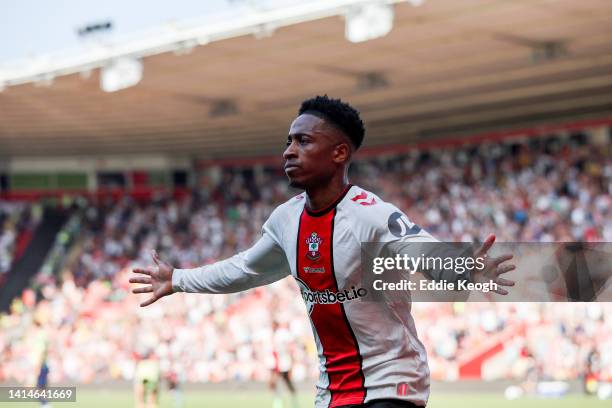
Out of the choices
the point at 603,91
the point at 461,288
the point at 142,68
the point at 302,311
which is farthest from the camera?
the point at 603,91

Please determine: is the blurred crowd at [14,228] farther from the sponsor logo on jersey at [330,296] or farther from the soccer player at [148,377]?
the sponsor logo on jersey at [330,296]

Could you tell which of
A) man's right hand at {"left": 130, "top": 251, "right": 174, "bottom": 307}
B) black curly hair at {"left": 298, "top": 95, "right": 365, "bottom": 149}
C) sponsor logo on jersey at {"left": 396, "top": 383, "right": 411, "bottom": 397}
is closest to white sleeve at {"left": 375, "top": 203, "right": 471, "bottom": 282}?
A: black curly hair at {"left": 298, "top": 95, "right": 365, "bottom": 149}

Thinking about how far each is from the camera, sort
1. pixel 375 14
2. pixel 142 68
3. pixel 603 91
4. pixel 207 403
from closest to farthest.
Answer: pixel 375 14 < pixel 207 403 < pixel 142 68 < pixel 603 91

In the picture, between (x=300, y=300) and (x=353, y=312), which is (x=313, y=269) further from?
(x=300, y=300)

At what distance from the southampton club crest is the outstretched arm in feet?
1.17

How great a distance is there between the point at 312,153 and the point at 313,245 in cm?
45

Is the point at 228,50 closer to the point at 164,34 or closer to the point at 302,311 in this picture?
the point at 164,34

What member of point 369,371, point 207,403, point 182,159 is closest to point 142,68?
point 207,403

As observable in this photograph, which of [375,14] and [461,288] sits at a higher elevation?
[375,14]

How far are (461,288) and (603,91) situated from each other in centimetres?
2553

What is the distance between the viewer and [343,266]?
4.52 m

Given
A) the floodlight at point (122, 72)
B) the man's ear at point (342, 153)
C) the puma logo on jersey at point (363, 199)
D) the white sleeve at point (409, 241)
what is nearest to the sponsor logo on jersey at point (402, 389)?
the white sleeve at point (409, 241)

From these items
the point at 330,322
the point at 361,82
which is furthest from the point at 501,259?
the point at 361,82

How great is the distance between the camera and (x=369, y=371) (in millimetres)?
4500
